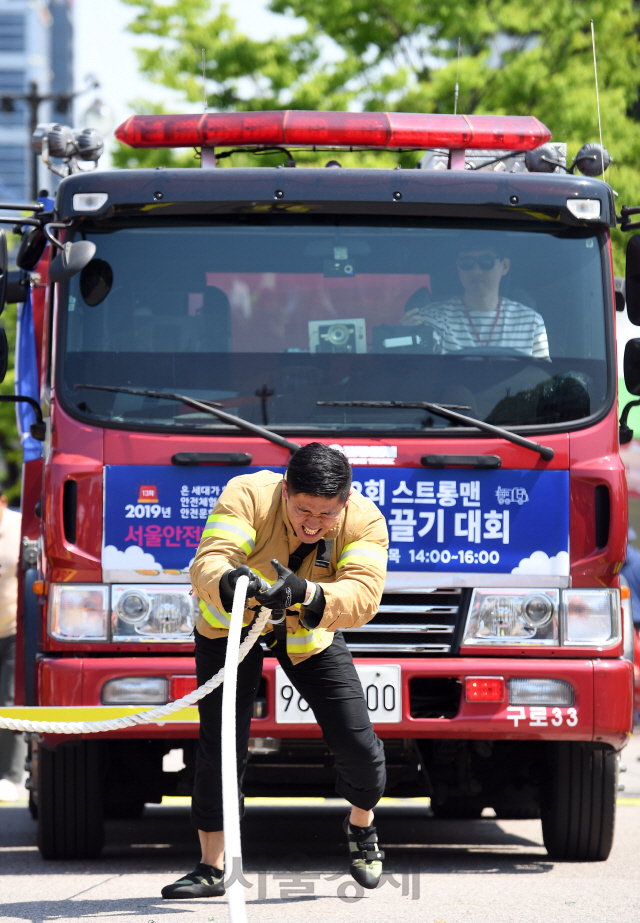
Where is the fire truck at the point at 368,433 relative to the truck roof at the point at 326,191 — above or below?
below

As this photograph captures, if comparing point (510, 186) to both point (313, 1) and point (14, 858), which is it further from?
point (313, 1)

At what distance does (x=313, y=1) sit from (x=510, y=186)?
479 inches

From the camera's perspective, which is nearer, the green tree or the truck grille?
the truck grille

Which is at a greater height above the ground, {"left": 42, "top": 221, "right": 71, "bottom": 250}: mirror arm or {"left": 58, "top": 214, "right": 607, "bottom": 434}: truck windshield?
{"left": 42, "top": 221, "right": 71, "bottom": 250}: mirror arm

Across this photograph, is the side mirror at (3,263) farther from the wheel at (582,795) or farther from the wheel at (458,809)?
the wheel at (458,809)

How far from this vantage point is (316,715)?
17.9 feet

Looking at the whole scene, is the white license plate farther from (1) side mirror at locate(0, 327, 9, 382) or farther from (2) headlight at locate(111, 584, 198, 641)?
(1) side mirror at locate(0, 327, 9, 382)

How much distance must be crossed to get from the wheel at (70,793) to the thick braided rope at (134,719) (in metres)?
0.90

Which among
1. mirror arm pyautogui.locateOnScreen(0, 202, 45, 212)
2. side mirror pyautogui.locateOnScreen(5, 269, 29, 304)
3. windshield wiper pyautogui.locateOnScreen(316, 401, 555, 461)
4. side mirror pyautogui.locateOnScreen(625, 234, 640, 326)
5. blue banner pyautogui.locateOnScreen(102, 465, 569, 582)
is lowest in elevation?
blue banner pyautogui.locateOnScreen(102, 465, 569, 582)

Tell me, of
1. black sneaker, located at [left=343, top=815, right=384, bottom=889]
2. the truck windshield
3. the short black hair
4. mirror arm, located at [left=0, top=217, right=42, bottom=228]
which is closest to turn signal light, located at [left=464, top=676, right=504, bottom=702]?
black sneaker, located at [left=343, top=815, right=384, bottom=889]

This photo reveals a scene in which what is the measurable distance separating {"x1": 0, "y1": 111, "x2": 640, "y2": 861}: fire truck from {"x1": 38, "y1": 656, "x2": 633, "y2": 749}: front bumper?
0.01 meters

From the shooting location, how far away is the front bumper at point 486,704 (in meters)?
5.90

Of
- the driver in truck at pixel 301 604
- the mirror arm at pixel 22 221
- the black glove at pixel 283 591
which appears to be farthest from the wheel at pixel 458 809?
the mirror arm at pixel 22 221

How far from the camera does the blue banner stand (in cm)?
594
